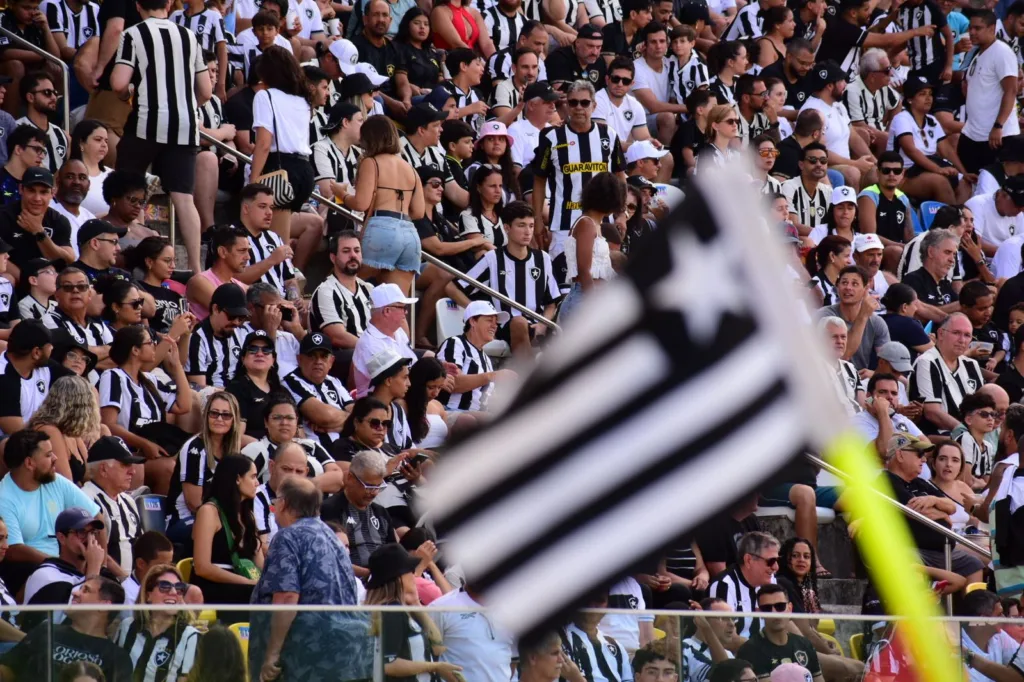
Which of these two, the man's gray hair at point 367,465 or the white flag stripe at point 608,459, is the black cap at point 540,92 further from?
the white flag stripe at point 608,459

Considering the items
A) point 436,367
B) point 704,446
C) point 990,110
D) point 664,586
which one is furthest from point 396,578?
point 990,110

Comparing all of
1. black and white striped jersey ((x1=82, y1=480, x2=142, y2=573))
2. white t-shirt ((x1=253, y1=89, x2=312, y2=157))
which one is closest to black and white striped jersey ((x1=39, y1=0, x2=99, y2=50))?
white t-shirt ((x1=253, y1=89, x2=312, y2=157))

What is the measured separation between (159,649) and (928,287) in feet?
30.0

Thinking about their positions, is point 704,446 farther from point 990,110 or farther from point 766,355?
point 990,110

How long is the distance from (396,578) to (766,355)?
489 cm

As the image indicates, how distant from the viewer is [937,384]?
39.7 feet

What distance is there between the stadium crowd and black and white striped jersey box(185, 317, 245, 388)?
0.03 metres

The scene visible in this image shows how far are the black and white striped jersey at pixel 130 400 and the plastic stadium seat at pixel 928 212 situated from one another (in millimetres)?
8157

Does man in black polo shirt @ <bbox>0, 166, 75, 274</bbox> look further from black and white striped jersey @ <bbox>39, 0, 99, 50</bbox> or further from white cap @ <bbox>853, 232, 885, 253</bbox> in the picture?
white cap @ <bbox>853, 232, 885, 253</bbox>

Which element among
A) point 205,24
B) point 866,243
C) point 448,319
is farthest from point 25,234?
point 866,243

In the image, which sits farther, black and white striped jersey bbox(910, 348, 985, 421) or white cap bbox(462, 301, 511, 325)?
black and white striped jersey bbox(910, 348, 985, 421)

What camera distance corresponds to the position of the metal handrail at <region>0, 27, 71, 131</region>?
37.0ft

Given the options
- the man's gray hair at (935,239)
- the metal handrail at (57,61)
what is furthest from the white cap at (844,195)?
the metal handrail at (57,61)

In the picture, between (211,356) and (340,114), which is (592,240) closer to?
(340,114)
